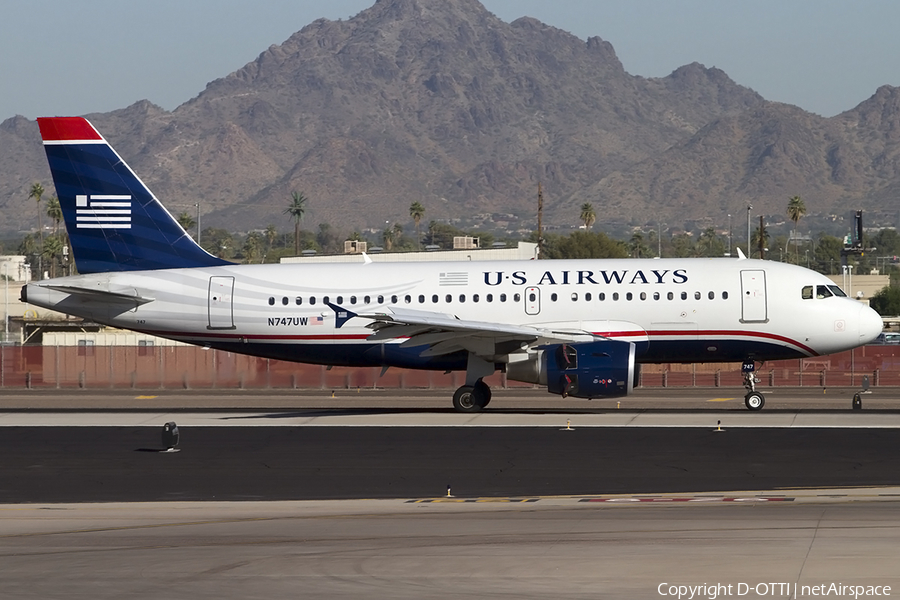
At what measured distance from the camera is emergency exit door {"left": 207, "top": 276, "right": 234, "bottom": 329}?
34.9 m

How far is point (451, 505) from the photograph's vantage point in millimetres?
18859

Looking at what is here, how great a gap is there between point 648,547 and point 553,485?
6.04 metres

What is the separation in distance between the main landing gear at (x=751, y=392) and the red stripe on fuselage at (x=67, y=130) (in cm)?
1973

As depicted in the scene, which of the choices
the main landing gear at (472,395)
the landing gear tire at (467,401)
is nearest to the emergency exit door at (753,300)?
the main landing gear at (472,395)

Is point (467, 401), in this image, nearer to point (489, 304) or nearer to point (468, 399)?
point (468, 399)

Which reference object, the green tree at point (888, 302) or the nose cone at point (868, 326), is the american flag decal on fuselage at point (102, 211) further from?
the green tree at point (888, 302)

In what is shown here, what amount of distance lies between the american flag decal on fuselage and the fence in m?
15.3

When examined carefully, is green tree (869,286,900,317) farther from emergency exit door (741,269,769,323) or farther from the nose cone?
emergency exit door (741,269,769,323)

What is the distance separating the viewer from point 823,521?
16484 millimetres

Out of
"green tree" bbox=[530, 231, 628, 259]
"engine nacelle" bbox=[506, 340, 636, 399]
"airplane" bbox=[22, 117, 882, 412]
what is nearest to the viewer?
"engine nacelle" bbox=[506, 340, 636, 399]

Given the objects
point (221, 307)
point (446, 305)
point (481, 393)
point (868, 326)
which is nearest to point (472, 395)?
point (481, 393)

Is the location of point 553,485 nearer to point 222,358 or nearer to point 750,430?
point 750,430

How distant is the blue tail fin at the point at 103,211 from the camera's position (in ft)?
117

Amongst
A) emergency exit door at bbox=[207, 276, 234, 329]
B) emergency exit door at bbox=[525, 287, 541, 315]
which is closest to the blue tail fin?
emergency exit door at bbox=[207, 276, 234, 329]
